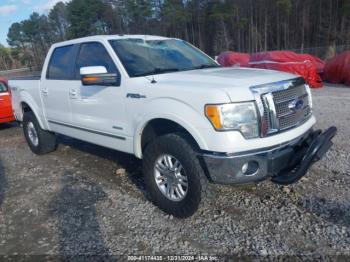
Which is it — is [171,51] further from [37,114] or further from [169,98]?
[37,114]

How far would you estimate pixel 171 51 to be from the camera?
455 cm

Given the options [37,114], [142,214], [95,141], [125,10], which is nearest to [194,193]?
[142,214]

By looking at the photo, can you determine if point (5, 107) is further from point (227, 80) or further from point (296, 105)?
point (296, 105)

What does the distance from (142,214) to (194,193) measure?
0.80m

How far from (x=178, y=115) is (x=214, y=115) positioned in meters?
0.41

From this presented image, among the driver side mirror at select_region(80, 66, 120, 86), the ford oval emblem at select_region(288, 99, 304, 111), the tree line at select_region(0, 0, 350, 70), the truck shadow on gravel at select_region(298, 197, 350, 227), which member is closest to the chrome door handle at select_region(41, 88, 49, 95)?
the driver side mirror at select_region(80, 66, 120, 86)

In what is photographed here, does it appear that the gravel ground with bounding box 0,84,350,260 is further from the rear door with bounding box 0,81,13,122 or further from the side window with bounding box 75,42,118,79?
the rear door with bounding box 0,81,13,122

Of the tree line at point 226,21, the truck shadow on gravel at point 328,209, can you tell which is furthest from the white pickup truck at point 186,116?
the tree line at point 226,21

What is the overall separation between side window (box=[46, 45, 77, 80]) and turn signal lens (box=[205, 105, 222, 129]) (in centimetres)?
264

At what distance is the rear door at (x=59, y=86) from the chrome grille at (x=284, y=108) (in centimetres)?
277

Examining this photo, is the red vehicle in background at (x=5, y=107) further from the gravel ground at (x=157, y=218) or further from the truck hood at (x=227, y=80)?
the truck hood at (x=227, y=80)

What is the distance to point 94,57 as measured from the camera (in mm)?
4508

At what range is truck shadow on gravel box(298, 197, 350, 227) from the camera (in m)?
3.33

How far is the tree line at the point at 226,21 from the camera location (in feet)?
128
